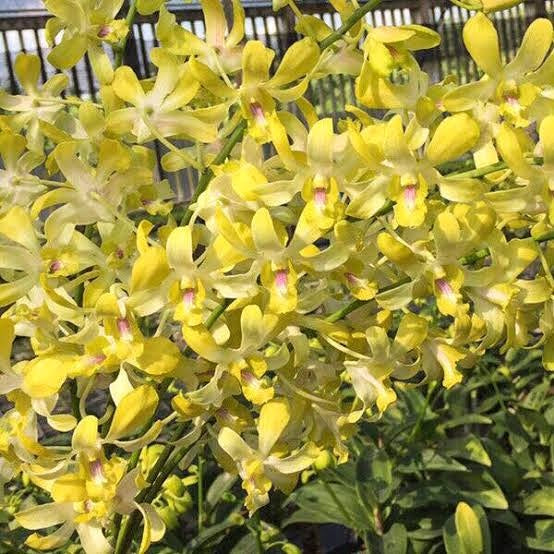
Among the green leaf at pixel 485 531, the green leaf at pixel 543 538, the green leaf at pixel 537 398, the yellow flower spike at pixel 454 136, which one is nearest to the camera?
the yellow flower spike at pixel 454 136

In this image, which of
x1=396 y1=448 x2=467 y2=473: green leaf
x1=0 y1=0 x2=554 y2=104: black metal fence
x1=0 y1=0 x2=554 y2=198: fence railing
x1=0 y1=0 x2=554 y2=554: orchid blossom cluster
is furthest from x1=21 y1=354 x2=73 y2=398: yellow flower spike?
x1=0 y1=0 x2=554 y2=198: fence railing

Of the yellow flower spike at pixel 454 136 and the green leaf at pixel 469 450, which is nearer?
the yellow flower spike at pixel 454 136

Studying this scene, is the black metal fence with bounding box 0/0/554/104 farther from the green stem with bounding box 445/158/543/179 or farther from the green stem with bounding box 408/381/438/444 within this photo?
the green stem with bounding box 445/158/543/179

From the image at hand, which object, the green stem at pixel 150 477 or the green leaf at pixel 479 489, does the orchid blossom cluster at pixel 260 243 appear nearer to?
the green stem at pixel 150 477

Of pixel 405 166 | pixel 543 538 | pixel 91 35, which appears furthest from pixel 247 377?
pixel 543 538

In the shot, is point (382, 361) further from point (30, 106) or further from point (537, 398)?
point (537, 398)

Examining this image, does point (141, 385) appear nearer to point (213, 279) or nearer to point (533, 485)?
point (213, 279)

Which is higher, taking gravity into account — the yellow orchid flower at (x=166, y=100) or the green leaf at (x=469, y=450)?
the yellow orchid flower at (x=166, y=100)

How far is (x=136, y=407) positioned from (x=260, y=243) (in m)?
0.13

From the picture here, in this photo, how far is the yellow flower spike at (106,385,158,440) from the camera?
54 cm

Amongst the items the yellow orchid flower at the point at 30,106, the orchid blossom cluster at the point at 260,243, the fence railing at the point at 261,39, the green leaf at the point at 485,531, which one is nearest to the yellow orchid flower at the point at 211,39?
the orchid blossom cluster at the point at 260,243

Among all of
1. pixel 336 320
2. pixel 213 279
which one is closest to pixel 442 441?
pixel 336 320

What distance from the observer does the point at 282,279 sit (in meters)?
0.54

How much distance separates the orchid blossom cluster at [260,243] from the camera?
540 mm
